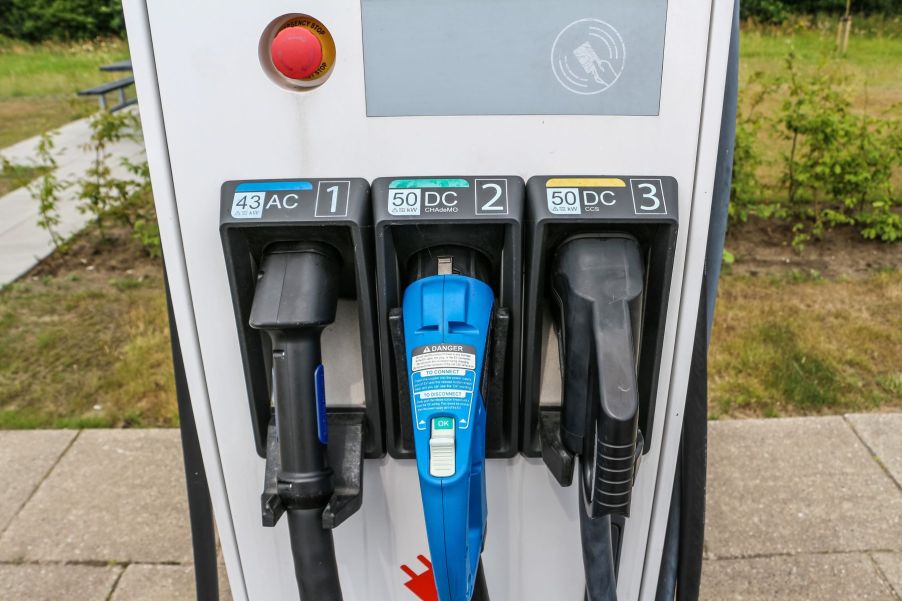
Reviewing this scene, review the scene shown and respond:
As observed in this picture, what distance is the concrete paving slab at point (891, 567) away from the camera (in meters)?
2.45

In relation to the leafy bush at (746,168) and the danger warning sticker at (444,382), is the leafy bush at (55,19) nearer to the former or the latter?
the leafy bush at (746,168)

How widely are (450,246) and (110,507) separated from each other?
2077 mm

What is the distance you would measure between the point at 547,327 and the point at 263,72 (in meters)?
0.63

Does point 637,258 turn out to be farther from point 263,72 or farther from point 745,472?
point 745,472

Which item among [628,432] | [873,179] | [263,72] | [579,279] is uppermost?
[263,72]

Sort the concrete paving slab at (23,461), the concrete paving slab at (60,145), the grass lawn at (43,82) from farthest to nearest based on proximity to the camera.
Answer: the grass lawn at (43,82) < the concrete paving slab at (60,145) < the concrete paving slab at (23,461)

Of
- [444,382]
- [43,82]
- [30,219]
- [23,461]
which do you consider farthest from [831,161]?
[43,82]

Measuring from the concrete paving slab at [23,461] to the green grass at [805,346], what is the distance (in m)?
2.56

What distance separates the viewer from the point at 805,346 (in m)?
3.70

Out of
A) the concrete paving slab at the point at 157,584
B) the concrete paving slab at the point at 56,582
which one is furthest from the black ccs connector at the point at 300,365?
the concrete paving slab at the point at 56,582

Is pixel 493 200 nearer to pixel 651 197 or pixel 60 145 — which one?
pixel 651 197

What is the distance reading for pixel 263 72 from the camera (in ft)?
4.10

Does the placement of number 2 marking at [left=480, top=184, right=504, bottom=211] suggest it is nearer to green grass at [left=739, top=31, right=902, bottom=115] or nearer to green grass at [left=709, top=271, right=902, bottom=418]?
green grass at [left=709, top=271, right=902, bottom=418]

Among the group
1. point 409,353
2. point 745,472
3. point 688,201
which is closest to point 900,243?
point 745,472
